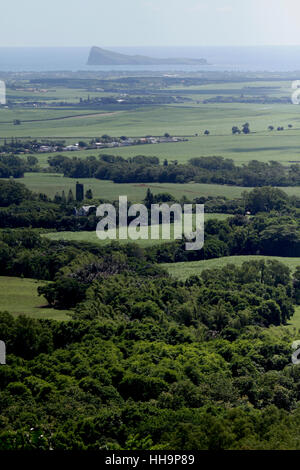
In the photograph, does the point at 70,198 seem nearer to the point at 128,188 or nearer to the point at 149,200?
the point at 149,200

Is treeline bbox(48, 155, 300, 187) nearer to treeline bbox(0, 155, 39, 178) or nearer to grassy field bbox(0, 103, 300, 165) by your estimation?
treeline bbox(0, 155, 39, 178)

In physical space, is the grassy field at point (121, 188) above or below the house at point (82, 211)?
below

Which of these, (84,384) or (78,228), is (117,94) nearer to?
(78,228)

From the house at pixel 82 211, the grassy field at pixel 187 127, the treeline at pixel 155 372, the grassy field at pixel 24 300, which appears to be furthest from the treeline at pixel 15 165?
the treeline at pixel 155 372

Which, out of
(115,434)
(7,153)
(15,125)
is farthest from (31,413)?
(15,125)

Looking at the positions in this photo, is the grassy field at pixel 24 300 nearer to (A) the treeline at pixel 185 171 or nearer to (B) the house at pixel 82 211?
(B) the house at pixel 82 211

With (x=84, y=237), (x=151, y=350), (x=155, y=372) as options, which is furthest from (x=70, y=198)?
(x=155, y=372)

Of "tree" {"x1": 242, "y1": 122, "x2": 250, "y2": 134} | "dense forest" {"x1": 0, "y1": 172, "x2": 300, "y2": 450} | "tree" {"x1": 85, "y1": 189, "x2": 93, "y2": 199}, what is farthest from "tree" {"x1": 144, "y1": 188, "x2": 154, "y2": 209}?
"tree" {"x1": 242, "y1": 122, "x2": 250, "y2": 134}
